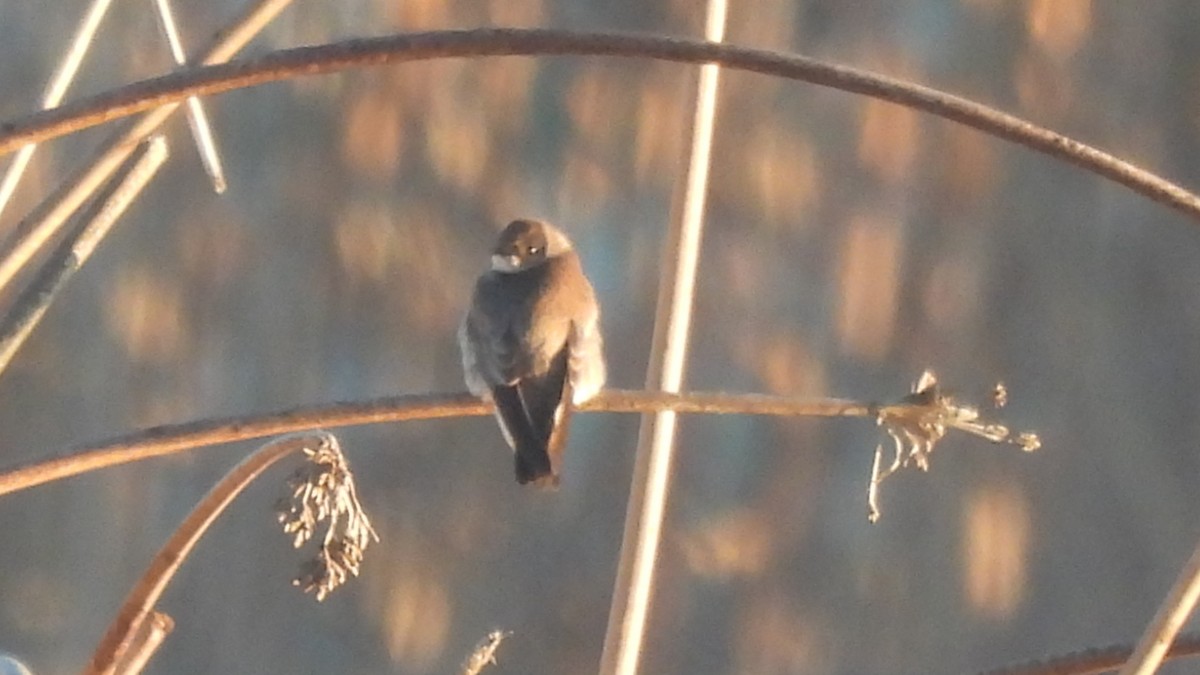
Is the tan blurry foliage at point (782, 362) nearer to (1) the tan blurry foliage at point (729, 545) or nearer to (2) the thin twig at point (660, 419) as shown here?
(1) the tan blurry foliage at point (729, 545)

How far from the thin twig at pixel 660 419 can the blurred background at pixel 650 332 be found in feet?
3.82

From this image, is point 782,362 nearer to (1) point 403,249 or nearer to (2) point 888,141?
(2) point 888,141

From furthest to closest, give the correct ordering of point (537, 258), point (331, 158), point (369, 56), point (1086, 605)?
point (1086, 605)
point (331, 158)
point (537, 258)
point (369, 56)

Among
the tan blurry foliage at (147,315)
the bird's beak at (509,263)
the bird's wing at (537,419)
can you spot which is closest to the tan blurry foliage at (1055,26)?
the bird's beak at (509,263)

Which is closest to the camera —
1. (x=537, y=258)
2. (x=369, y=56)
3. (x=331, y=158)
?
(x=369, y=56)

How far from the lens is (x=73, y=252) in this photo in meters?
0.79

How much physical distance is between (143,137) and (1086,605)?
1.83m

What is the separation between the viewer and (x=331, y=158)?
2.13 meters

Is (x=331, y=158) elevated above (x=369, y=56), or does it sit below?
above

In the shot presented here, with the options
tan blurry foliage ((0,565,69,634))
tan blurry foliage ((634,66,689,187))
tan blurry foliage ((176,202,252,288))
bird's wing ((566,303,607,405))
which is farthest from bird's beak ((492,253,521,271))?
tan blurry foliage ((0,565,69,634))

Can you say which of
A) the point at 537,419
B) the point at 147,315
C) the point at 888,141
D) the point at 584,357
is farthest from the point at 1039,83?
the point at 147,315

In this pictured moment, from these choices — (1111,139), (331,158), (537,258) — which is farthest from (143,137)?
(1111,139)

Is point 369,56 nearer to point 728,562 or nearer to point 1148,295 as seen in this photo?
point 728,562

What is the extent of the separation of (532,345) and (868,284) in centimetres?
96
